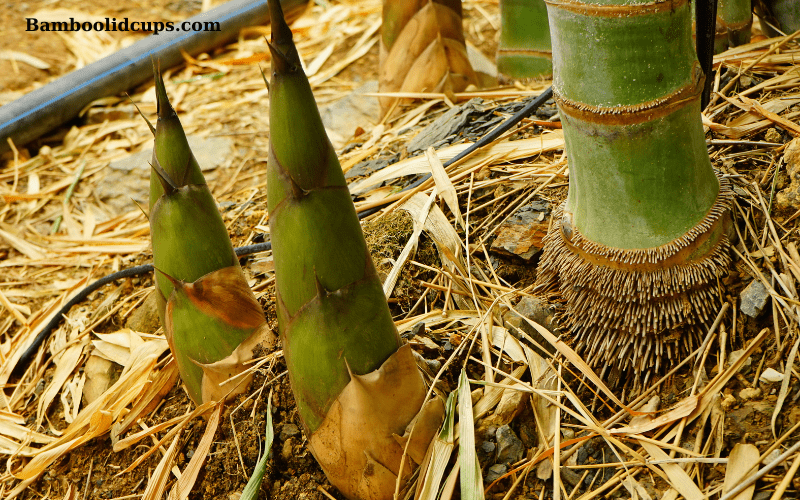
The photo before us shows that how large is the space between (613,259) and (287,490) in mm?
654

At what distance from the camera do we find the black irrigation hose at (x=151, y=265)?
5.26ft

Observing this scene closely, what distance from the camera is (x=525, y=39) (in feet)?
6.48

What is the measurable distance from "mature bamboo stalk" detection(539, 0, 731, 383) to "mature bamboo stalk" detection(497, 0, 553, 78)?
983 millimetres

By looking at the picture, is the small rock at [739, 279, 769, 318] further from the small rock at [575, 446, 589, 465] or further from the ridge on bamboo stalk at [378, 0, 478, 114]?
the ridge on bamboo stalk at [378, 0, 478, 114]

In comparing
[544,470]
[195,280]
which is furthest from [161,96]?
[544,470]

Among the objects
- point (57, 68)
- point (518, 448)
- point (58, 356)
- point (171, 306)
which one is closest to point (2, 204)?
point (57, 68)

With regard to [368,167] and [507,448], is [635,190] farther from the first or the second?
[368,167]

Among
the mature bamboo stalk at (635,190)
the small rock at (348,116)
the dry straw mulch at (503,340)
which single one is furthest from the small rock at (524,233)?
the small rock at (348,116)

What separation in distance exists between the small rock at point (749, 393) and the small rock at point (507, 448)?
345 mm

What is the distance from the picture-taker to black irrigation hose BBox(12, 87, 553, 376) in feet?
5.26

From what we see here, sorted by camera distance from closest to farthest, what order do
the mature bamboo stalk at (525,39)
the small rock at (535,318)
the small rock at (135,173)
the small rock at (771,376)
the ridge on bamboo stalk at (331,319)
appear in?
the ridge on bamboo stalk at (331,319) < the small rock at (771,376) < the small rock at (535,318) < the mature bamboo stalk at (525,39) < the small rock at (135,173)

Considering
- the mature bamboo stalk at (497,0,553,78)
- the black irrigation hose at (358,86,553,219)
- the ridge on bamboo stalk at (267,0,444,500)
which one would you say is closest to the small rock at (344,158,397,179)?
the black irrigation hose at (358,86,553,219)

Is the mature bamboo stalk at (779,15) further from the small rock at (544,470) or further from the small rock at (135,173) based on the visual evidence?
the small rock at (135,173)

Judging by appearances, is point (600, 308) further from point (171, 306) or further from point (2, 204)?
point (2, 204)
